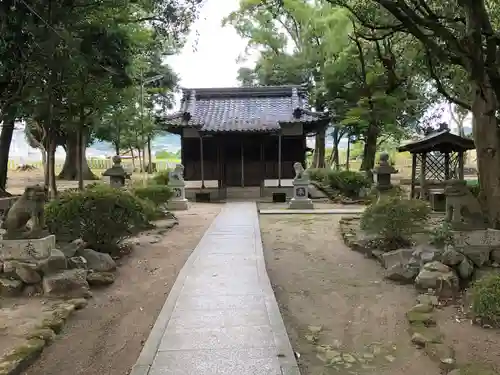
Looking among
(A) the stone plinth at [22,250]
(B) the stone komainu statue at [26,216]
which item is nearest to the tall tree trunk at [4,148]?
(B) the stone komainu statue at [26,216]

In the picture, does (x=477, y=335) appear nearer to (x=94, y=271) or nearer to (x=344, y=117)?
(x=94, y=271)

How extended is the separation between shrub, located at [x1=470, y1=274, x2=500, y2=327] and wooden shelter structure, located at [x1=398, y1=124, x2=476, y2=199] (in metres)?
11.5

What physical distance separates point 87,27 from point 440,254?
35.0 ft

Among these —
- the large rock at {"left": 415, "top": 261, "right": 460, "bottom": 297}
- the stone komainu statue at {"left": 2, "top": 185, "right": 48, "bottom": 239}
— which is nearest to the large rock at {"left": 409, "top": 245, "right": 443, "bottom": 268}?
the large rock at {"left": 415, "top": 261, "right": 460, "bottom": 297}

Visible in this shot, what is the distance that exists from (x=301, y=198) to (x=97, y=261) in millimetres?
10901

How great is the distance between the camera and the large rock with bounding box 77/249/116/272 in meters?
7.52

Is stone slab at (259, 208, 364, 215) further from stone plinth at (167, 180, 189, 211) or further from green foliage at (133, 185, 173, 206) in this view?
green foliage at (133, 185, 173, 206)

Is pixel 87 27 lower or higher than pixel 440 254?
higher

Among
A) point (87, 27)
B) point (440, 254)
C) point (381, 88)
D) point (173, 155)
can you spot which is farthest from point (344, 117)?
point (173, 155)

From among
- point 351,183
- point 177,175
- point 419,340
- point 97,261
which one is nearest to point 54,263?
point 97,261

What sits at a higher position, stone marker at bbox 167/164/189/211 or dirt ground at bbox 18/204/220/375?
stone marker at bbox 167/164/189/211

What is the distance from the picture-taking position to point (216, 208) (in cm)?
1758

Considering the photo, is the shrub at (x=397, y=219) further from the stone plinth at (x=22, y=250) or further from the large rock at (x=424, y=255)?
the stone plinth at (x=22, y=250)

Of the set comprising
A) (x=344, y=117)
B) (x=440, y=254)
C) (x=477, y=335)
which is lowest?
(x=477, y=335)
